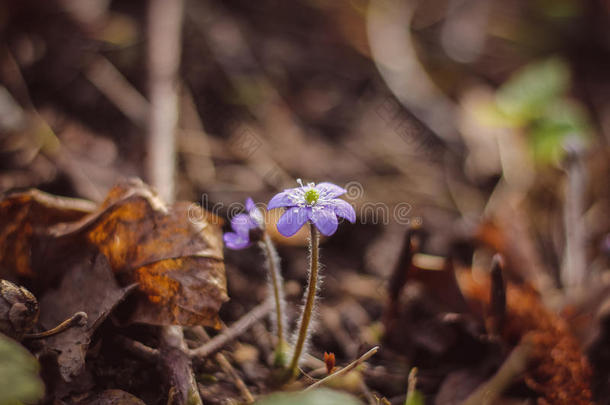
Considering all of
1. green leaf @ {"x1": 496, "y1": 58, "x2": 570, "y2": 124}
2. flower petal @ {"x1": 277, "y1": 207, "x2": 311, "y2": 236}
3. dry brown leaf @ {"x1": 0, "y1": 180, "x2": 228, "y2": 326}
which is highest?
green leaf @ {"x1": 496, "y1": 58, "x2": 570, "y2": 124}

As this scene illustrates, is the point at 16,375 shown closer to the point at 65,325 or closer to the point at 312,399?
the point at 65,325

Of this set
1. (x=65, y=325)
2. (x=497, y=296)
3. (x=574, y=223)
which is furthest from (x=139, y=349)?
(x=574, y=223)

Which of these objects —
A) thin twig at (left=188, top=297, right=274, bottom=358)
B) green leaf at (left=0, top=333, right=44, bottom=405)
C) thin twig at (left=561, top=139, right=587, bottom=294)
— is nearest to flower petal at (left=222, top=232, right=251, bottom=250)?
thin twig at (left=188, top=297, right=274, bottom=358)

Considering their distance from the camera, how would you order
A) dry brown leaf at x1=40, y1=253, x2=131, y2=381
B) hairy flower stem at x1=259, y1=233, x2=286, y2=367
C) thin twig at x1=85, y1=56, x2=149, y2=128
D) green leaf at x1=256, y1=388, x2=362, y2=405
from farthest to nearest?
thin twig at x1=85, y1=56, x2=149, y2=128
hairy flower stem at x1=259, y1=233, x2=286, y2=367
dry brown leaf at x1=40, y1=253, x2=131, y2=381
green leaf at x1=256, y1=388, x2=362, y2=405

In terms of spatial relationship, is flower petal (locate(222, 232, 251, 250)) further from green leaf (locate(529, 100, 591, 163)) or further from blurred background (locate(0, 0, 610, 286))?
green leaf (locate(529, 100, 591, 163))

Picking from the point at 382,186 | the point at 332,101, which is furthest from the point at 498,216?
the point at 332,101

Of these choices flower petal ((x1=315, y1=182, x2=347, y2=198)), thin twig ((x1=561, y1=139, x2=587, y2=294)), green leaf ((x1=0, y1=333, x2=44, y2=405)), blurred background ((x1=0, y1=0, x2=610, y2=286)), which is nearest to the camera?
green leaf ((x1=0, y1=333, x2=44, y2=405))
